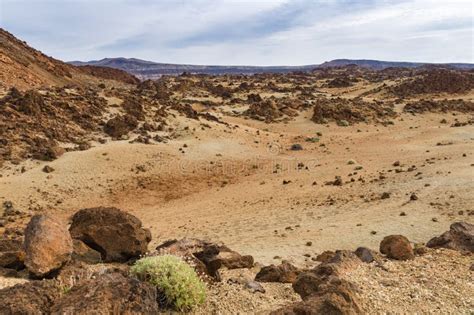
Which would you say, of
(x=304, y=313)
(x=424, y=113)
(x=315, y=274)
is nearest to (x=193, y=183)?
(x=315, y=274)

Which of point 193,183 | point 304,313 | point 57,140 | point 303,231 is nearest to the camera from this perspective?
point 304,313

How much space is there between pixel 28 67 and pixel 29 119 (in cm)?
2329

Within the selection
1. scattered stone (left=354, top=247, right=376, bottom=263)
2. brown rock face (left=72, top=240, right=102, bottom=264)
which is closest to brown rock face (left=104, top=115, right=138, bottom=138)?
brown rock face (left=72, top=240, right=102, bottom=264)

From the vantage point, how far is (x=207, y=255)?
8000 millimetres

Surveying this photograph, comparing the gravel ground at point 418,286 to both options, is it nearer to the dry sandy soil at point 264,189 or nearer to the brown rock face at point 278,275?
the brown rock face at point 278,275

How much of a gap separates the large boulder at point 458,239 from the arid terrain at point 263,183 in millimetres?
98

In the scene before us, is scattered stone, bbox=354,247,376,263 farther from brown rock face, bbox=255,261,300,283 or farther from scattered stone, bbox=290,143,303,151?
scattered stone, bbox=290,143,303,151

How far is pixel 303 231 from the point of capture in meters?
12.9

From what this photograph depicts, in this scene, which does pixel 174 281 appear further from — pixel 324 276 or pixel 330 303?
pixel 324 276

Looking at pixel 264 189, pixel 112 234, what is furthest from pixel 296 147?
pixel 112 234

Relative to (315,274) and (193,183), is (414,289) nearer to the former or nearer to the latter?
(315,274)

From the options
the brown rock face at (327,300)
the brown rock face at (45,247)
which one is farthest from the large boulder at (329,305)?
the brown rock face at (45,247)

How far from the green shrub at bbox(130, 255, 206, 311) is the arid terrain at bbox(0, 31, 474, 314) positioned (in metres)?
0.32

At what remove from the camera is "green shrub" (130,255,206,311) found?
17.6ft
